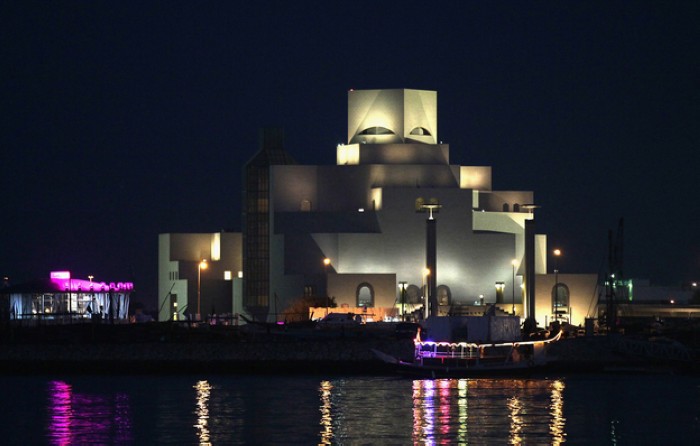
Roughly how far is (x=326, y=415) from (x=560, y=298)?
49310mm

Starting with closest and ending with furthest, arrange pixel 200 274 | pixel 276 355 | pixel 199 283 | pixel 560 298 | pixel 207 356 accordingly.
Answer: pixel 276 355 < pixel 207 356 < pixel 560 298 < pixel 199 283 < pixel 200 274

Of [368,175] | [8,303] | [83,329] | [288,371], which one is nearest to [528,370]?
[288,371]

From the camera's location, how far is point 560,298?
4247 inches

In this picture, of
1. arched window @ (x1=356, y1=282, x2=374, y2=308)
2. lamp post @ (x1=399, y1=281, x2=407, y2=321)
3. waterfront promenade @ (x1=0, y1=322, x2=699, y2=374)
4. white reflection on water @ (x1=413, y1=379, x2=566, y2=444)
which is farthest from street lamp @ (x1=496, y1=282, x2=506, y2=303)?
white reflection on water @ (x1=413, y1=379, x2=566, y2=444)

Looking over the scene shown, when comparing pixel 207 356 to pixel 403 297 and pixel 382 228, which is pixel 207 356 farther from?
pixel 382 228

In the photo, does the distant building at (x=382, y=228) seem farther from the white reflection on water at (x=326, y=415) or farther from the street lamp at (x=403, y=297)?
the white reflection on water at (x=326, y=415)

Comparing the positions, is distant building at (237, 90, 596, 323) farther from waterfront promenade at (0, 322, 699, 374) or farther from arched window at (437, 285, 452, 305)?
waterfront promenade at (0, 322, 699, 374)

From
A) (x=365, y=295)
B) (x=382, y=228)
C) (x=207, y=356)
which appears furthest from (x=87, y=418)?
(x=382, y=228)

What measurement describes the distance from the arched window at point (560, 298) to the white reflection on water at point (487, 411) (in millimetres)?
31121

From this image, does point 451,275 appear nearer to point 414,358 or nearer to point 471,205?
point 471,205

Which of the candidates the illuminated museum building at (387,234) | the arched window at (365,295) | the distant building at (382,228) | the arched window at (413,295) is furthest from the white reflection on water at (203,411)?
the arched window at (413,295)

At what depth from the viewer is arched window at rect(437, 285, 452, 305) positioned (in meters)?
106

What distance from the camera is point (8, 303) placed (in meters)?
106

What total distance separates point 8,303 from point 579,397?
158 ft
